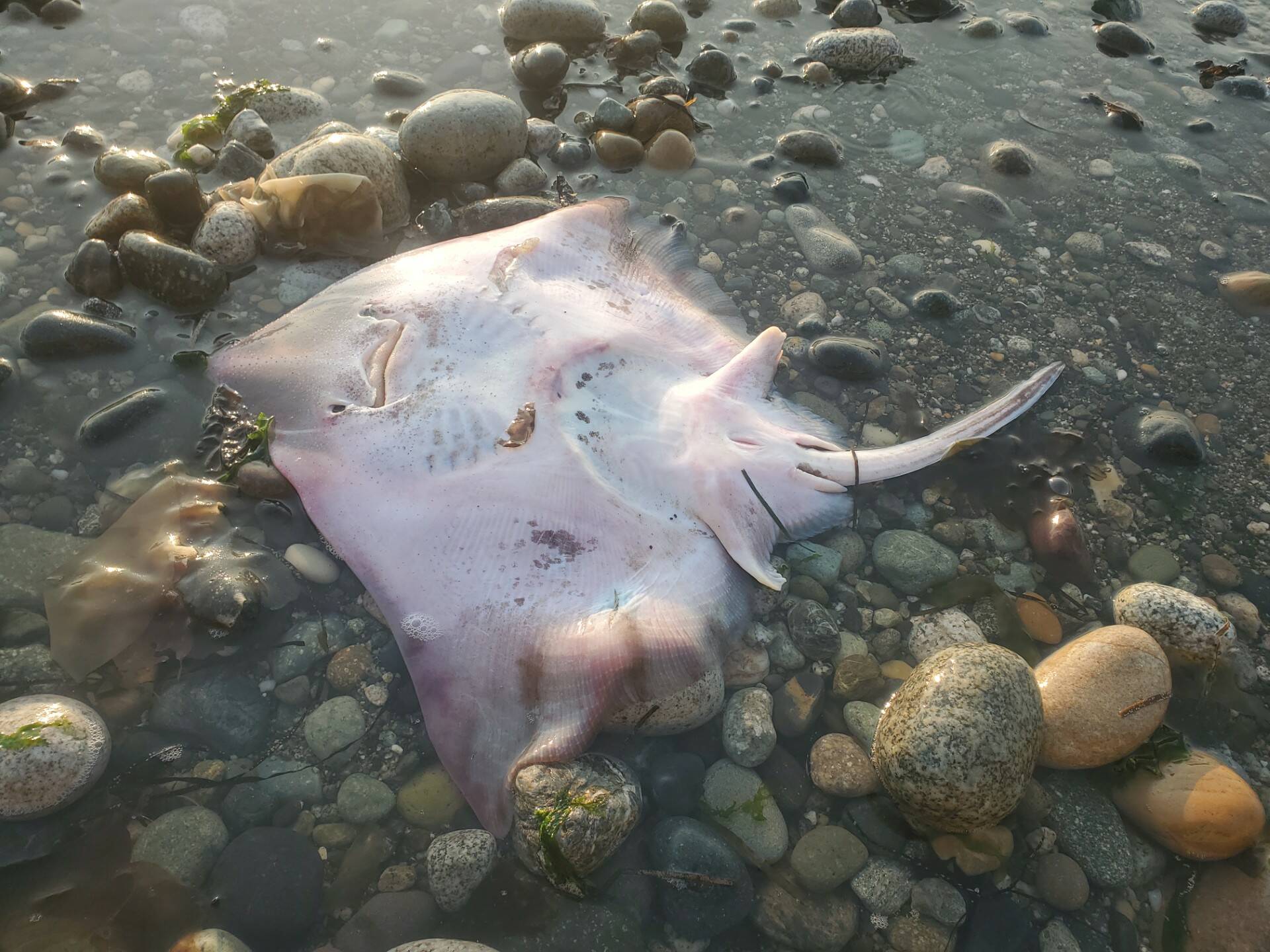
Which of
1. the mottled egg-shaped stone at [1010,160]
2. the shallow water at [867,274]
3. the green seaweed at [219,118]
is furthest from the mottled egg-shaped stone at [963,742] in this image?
the green seaweed at [219,118]

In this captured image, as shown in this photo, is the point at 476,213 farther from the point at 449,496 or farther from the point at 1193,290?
the point at 1193,290

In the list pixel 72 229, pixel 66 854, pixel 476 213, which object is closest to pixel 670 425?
pixel 476 213

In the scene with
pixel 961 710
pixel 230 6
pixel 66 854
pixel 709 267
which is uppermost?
pixel 230 6

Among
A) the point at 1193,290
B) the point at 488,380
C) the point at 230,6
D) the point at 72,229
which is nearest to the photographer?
the point at 488,380

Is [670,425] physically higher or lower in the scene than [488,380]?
lower

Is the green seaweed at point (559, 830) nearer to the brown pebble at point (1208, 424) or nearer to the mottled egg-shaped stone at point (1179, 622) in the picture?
the mottled egg-shaped stone at point (1179, 622)

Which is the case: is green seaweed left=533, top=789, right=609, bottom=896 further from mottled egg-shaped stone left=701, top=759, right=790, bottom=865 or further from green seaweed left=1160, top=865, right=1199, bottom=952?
green seaweed left=1160, top=865, right=1199, bottom=952

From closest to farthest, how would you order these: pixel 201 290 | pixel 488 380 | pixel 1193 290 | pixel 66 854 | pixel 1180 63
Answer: pixel 66 854
pixel 488 380
pixel 201 290
pixel 1193 290
pixel 1180 63
